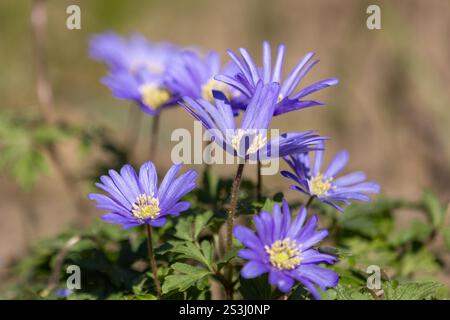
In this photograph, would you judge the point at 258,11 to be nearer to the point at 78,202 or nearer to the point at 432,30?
the point at 432,30

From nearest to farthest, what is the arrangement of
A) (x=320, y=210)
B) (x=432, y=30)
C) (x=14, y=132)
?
(x=320, y=210)
(x=14, y=132)
(x=432, y=30)

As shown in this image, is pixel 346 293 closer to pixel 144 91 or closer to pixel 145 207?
pixel 145 207

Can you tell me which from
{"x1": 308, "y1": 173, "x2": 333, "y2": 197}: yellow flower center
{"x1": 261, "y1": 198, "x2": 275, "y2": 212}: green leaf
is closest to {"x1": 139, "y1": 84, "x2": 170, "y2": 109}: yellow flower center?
{"x1": 308, "y1": 173, "x2": 333, "y2": 197}: yellow flower center

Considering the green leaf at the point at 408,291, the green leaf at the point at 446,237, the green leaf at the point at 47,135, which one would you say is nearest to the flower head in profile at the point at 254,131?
the green leaf at the point at 408,291

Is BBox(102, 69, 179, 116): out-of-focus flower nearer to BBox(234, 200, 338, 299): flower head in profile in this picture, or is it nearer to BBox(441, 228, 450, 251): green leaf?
BBox(234, 200, 338, 299): flower head in profile

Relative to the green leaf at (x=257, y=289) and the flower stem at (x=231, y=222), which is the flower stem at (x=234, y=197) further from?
the green leaf at (x=257, y=289)
